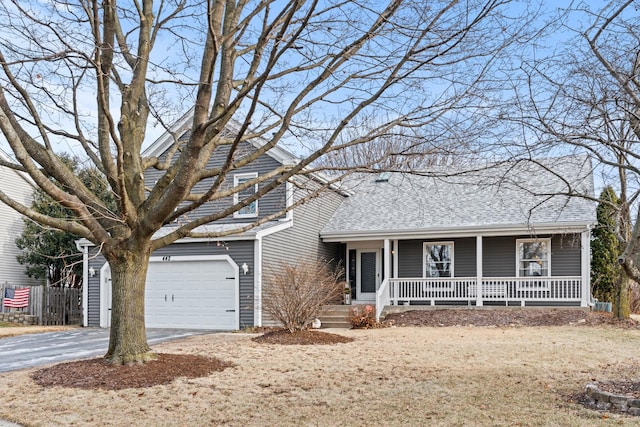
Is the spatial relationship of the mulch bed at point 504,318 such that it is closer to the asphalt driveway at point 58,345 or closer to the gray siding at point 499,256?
the gray siding at point 499,256

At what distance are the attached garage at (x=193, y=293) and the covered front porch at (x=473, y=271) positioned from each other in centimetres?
449

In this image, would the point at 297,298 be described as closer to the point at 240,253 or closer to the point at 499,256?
the point at 240,253

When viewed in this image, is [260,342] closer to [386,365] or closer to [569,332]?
[386,365]

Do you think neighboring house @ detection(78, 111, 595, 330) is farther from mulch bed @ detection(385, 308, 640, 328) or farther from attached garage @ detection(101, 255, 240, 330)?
mulch bed @ detection(385, 308, 640, 328)

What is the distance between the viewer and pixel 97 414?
7.04 meters

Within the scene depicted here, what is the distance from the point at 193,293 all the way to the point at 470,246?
30.0ft

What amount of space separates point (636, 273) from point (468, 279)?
13262 millimetres

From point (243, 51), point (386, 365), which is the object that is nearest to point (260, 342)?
point (386, 365)

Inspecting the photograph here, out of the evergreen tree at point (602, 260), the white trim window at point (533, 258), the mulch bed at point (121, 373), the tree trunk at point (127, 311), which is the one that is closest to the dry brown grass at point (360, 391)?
the mulch bed at point (121, 373)

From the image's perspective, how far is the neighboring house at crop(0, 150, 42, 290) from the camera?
1022 inches

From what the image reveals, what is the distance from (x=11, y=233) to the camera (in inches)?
1039

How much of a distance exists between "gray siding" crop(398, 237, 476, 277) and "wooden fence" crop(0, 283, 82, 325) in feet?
36.9

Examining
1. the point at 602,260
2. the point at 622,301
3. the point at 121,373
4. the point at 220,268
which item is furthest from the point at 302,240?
the point at 121,373

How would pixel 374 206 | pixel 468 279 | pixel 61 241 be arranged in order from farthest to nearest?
pixel 61 241 < pixel 374 206 < pixel 468 279
